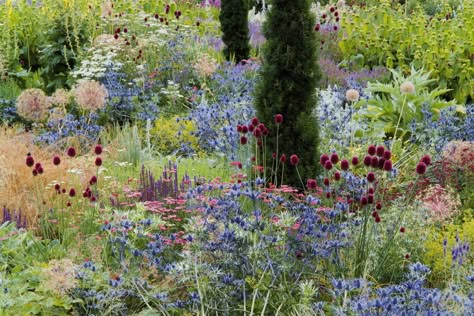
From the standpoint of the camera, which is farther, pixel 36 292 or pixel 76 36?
pixel 76 36

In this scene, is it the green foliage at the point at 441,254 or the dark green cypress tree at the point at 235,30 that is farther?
the dark green cypress tree at the point at 235,30

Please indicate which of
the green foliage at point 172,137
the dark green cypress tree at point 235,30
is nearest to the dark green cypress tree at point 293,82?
the green foliage at point 172,137

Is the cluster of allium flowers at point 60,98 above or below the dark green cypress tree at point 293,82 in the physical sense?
below

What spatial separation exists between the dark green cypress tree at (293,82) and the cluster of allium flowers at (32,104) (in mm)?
2690

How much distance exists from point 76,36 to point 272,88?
3983mm

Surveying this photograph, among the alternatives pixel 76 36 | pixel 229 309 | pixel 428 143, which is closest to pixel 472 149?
pixel 428 143

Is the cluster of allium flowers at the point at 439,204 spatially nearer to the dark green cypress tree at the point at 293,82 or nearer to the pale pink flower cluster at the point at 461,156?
the pale pink flower cluster at the point at 461,156

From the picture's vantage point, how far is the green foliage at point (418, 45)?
372 inches

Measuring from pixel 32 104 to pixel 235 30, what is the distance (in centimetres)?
432

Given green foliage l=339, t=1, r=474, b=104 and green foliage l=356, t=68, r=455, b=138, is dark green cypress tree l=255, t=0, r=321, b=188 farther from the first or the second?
green foliage l=339, t=1, r=474, b=104

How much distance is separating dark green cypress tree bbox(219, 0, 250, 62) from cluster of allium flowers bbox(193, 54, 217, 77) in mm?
1903

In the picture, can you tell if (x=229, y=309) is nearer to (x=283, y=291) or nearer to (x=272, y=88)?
(x=283, y=291)

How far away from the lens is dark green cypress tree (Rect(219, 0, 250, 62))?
1166cm

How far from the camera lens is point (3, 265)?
4.58m
